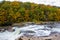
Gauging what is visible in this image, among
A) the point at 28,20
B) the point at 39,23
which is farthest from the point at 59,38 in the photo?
the point at 28,20

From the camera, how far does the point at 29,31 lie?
1367mm

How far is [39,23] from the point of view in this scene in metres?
1.45

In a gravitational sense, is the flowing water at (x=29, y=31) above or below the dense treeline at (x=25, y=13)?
below

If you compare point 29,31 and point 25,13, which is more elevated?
point 25,13

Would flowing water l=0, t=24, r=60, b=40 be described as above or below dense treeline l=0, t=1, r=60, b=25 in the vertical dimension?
below

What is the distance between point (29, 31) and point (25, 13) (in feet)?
0.70

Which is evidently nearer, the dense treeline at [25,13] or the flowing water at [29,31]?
the flowing water at [29,31]

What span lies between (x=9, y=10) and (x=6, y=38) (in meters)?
0.31

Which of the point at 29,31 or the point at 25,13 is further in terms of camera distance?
the point at 25,13

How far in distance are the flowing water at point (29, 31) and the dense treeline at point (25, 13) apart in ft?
0.30

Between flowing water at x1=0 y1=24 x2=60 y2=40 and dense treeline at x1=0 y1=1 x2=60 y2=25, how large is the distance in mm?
91

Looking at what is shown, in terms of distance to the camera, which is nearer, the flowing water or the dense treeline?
the flowing water

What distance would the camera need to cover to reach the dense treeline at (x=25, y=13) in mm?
1438

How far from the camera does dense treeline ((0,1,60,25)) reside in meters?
1.44
